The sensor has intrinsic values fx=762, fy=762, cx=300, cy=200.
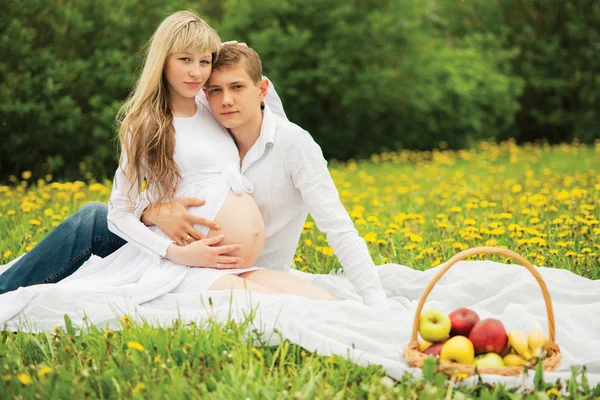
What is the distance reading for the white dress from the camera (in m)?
3.40

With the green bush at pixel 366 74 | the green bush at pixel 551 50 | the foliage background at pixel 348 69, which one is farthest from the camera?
the green bush at pixel 551 50

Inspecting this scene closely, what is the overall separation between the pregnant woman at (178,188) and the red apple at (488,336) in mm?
1010

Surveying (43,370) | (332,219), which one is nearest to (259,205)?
(332,219)

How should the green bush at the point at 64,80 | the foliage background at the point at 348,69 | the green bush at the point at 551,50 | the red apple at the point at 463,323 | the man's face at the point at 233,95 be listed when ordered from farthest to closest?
1. the green bush at the point at 551,50
2. the foliage background at the point at 348,69
3. the green bush at the point at 64,80
4. the man's face at the point at 233,95
5. the red apple at the point at 463,323

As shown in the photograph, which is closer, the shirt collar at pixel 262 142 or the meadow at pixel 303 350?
the meadow at pixel 303 350

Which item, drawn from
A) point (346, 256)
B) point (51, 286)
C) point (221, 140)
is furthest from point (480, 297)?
point (51, 286)

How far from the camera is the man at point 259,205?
11.6 ft

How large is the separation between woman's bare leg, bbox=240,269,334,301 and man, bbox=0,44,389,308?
0.61 ft

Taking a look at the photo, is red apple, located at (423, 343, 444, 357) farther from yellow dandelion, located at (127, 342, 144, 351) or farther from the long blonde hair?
the long blonde hair

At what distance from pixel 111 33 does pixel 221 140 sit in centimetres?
596

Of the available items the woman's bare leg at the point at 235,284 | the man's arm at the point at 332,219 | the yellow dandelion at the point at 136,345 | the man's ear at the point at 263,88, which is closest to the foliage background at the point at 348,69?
the man's ear at the point at 263,88

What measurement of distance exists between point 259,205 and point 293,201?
17 centimetres

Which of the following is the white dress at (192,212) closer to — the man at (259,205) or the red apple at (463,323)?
the man at (259,205)

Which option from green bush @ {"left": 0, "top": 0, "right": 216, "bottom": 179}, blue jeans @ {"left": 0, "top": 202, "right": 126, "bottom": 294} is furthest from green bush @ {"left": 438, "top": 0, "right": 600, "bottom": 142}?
blue jeans @ {"left": 0, "top": 202, "right": 126, "bottom": 294}
